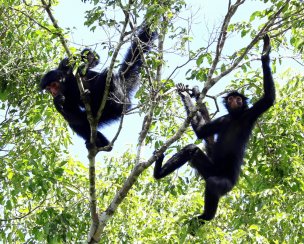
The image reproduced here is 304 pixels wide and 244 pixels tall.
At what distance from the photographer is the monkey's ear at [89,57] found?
7.12 meters

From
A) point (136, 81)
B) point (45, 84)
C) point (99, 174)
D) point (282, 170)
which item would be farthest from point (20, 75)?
point (282, 170)

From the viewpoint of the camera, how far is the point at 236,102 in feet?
31.0

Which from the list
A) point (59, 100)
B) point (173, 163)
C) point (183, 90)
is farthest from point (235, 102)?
point (59, 100)

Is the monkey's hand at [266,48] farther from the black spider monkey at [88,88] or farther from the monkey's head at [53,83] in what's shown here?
the monkey's head at [53,83]

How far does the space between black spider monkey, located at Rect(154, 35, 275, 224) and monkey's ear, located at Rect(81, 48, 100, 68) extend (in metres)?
1.50

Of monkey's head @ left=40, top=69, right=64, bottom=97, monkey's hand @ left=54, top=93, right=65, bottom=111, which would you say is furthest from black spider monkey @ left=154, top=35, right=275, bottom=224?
monkey's head @ left=40, top=69, right=64, bottom=97

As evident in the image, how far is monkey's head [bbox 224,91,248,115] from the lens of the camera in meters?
9.46

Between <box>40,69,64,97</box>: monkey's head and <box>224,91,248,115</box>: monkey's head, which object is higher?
<box>40,69,64,97</box>: monkey's head

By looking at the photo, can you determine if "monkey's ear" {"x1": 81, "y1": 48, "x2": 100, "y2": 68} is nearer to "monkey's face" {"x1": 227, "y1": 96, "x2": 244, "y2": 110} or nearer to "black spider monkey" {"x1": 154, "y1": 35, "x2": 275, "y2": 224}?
"black spider monkey" {"x1": 154, "y1": 35, "x2": 275, "y2": 224}

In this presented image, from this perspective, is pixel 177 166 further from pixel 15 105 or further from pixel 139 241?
pixel 15 105

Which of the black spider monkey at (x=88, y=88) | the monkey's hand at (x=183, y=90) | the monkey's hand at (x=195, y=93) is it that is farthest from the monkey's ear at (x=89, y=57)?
the monkey's hand at (x=195, y=93)

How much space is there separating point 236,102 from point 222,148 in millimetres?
887

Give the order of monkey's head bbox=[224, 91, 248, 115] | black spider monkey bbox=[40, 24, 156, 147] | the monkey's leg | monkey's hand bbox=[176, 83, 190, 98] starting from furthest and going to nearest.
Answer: monkey's head bbox=[224, 91, 248, 115] < the monkey's leg < monkey's hand bbox=[176, 83, 190, 98] < black spider monkey bbox=[40, 24, 156, 147]

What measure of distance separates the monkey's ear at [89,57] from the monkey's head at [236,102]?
8.05 ft
